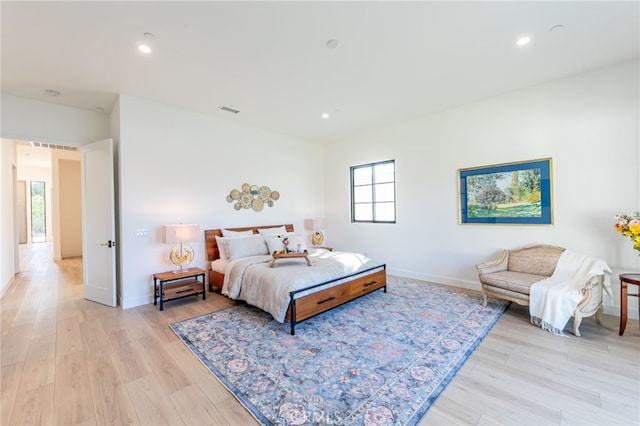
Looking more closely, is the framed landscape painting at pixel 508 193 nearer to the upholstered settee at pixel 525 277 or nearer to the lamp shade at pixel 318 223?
the upholstered settee at pixel 525 277

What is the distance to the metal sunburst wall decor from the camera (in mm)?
5164

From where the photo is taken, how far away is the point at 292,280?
10.1ft

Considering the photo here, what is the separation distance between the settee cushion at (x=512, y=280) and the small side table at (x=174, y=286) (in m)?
4.21

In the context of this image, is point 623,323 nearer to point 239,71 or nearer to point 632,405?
point 632,405

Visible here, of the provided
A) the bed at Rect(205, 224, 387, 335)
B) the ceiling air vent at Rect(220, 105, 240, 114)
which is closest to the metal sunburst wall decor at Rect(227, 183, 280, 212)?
the bed at Rect(205, 224, 387, 335)

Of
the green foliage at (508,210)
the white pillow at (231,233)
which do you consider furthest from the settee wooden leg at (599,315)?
the white pillow at (231,233)

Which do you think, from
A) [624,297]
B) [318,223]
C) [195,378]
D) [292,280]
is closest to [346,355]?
[292,280]

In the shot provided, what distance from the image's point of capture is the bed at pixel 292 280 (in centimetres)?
302

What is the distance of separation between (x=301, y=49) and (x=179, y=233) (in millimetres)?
3063

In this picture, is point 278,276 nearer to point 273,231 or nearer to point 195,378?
point 195,378

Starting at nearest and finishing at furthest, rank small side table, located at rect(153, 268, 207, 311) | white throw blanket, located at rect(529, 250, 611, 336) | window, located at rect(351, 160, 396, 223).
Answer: white throw blanket, located at rect(529, 250, 611, 336) < small side table, located at rect(153, 268, 207, 311) < window, located at rect(351, 160, 396, 223)

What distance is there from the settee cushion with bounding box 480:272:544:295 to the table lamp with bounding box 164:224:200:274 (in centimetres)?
433

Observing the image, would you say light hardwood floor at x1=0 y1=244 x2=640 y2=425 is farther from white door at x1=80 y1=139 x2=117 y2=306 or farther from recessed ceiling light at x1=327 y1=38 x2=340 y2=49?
recessed ceiling light at x1=327 y1=38 x2=340 y2=49

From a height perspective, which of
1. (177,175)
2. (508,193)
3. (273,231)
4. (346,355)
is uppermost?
(177,175)
